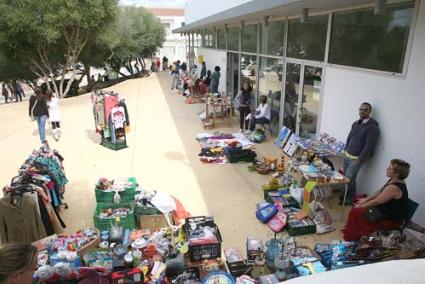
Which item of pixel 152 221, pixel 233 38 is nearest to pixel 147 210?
pixel 152 221

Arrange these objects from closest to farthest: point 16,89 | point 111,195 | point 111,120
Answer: point 111,195 < point 111,120 < point 16,89

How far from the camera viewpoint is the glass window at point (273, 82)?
8.95 meters

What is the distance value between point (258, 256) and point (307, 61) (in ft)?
16.3

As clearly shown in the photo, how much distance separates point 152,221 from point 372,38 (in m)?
4.65

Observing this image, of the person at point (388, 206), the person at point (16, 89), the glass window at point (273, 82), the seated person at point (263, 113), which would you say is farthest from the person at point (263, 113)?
the person at point (16, 89)

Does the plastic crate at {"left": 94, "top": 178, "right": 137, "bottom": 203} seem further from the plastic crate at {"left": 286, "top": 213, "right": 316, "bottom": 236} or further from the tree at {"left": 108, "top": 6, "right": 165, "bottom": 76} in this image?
the tree at {"left": 108, "top": 6, "right": 165, "bottom": 76}

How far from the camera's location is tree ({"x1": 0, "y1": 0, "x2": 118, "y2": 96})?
14.1 m

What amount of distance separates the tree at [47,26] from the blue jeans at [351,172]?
46.2 feet

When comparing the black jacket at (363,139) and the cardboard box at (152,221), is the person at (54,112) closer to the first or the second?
the cardboard box at (152,221)

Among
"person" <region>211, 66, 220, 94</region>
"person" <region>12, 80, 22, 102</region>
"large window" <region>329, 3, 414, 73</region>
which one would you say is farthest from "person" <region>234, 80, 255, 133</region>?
"person" <region>12, 80, 22, 102</region>

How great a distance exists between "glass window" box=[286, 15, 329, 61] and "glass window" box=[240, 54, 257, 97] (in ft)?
8.35

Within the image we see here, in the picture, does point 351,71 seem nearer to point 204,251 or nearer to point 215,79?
point 204,251

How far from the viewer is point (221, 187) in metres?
6.26

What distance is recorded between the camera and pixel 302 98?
7645mm
